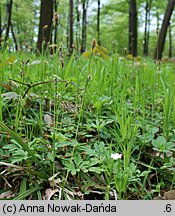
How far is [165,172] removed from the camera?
37.3 inches

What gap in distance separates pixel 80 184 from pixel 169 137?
495 millimetres

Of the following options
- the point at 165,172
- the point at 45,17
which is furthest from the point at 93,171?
the point at 45,17

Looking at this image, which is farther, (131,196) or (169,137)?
(169,137)

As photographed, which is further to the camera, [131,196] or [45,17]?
[45,17]

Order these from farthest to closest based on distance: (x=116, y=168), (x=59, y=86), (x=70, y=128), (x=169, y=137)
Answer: (x=59, y=86)
(x=169, y=137)
(x=70, y=128)
(x=116, y=168)

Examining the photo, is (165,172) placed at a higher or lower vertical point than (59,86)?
lower

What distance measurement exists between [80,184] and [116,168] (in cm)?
13

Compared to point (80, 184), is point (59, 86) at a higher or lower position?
higher

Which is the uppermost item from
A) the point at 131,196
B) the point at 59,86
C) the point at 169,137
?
the point at 59,86

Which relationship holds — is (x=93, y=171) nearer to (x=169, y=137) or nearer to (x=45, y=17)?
(x=169, y=137)
